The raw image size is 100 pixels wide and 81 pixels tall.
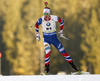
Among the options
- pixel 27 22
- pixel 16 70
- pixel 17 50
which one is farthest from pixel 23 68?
pixel 27 22

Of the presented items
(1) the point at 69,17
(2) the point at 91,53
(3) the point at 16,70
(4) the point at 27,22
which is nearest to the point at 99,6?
(1) the point at 69,17

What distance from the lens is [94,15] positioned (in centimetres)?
411

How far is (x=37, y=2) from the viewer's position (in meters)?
4.20

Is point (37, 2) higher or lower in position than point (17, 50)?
higher

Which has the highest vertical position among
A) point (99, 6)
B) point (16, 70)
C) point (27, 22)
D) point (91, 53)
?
point (99, 6)

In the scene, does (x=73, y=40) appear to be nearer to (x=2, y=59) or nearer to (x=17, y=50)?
(x=17, y=50)

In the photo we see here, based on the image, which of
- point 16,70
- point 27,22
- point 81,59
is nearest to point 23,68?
point 16,70

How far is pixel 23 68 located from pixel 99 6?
84.0 inches

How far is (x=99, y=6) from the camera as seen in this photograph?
4.10 metres

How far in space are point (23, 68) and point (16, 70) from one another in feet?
0.52

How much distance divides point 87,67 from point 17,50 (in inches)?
61.8

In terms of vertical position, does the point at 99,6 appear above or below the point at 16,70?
above

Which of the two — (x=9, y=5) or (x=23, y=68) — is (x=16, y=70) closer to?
(x=23, y=68)

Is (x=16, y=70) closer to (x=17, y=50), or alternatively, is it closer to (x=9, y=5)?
(x=17, y=50)
